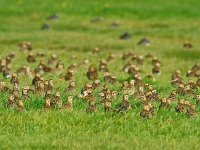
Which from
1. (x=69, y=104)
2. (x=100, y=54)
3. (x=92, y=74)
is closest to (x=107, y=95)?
(x=69, y=104)

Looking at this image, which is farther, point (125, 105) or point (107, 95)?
point (107, 95)

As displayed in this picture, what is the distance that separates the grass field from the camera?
12.4 m

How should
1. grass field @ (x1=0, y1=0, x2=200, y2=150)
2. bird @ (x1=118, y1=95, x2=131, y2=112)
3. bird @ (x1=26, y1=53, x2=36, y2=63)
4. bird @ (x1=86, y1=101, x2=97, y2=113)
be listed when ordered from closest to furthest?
1. grass field @ (x1=0, y1=0, x2=200, y2=150)
2. bird @ (x1=86, y1=101, x2=97, y2=113)
3. bird @ (x1=118, y1=95, x2=131, y2=112)
4. bird @ (x1=26, y1=53, x2=36, y2=63)

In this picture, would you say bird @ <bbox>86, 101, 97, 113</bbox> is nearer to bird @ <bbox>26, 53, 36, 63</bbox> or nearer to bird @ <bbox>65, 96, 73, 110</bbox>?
bird @ <bbox>65, 96, 73, 110</bbox>

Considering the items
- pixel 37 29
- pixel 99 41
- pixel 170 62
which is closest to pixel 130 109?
pixel 170 62

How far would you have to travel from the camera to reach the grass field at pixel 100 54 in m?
12.4

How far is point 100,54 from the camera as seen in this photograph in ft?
89.6

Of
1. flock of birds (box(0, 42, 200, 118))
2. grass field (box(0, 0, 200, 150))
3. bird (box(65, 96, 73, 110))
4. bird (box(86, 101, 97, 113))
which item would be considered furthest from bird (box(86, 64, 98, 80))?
bird (box(86, 101, 97, 113))

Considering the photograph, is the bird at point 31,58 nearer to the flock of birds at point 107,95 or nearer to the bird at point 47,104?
the flock of birds at point 107,95

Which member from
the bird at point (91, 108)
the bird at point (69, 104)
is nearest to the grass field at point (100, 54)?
the bird at point (91, 108)

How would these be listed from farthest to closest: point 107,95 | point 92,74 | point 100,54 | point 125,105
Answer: point 100,54
point 92,74
point 107,95
point 125,105

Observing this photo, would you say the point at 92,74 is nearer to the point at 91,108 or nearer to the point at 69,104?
the point at 69,104

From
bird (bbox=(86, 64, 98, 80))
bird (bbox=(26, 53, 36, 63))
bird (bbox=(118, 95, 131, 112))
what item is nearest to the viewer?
bird (bbox=(118, 95, 131, 112))

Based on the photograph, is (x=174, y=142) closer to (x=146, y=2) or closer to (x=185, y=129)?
(x=185, y=129)
